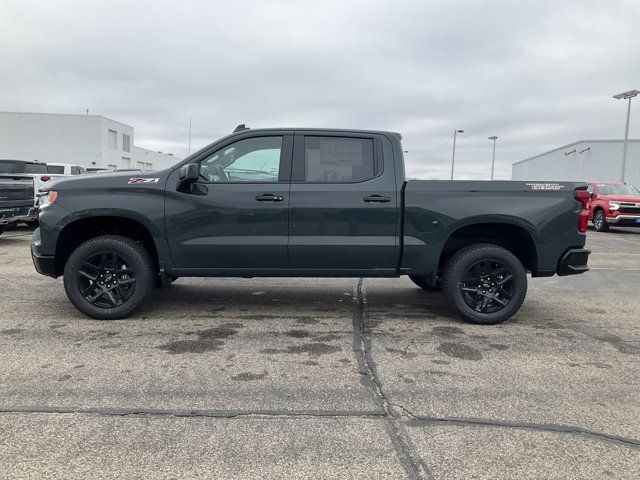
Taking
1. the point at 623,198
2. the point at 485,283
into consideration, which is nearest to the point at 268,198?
the point at 485,283

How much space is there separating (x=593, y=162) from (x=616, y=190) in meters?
22.6

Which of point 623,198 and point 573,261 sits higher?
Result: point 623,198

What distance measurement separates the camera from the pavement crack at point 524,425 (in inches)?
116

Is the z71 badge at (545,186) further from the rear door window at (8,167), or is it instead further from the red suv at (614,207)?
the red suv at (614,207)

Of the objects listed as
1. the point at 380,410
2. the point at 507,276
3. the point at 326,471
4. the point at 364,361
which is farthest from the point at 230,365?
the point at 507,276

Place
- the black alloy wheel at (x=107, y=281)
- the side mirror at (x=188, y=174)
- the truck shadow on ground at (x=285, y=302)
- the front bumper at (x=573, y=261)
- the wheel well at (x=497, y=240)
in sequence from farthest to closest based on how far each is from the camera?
the truck shadow on ground at (x=285, y=302), the wheel well at (x=497, y=240), the front bumper at (x=573, y=261), the black alloy wheel at (x=107, y=281), the side mirror at (x=188, y=174)

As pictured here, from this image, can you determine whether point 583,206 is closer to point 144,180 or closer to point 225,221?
point 225,221

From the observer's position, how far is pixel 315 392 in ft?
11.6

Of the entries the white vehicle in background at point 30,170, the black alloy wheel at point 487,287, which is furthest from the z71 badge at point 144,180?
the white vehicle in background at point 30,170

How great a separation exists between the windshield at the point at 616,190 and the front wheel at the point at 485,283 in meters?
15.7

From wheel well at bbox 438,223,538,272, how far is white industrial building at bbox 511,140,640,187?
31.0 m

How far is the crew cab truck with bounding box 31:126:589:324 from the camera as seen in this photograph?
200 inches

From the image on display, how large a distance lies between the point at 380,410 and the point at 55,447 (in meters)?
1.86

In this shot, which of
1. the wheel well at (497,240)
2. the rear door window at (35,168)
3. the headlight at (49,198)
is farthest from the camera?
the rear door window at (35,168)
